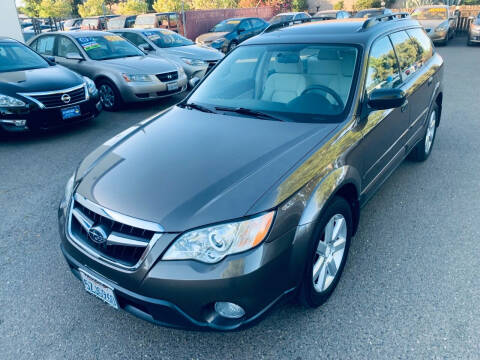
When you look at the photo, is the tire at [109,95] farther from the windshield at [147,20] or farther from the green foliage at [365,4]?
the green foliage at [365,4]

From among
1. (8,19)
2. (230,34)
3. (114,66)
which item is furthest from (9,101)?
(230,34)

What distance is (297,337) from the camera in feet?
7.80

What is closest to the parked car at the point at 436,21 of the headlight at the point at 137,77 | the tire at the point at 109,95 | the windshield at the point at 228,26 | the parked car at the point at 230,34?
the parked car at the point at 230,34

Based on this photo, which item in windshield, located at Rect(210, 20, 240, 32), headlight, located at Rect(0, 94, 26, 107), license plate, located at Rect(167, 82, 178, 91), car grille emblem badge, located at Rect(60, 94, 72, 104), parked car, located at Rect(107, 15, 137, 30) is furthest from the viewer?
parked car, located at Rect(107, 15, 137, 30)

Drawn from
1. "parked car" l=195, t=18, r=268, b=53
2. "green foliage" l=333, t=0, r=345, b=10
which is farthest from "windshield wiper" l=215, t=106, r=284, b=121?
"green foliage" l=333, t=0, r=345, b=10

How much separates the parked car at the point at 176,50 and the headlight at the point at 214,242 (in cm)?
772

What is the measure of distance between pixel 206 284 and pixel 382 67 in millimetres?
2409

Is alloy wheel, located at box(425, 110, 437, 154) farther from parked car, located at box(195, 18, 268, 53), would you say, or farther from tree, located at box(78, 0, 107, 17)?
tree, located at box(78, 0, 107, 17)

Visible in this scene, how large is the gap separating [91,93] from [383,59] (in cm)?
490

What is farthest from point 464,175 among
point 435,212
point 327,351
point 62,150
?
point 62,150

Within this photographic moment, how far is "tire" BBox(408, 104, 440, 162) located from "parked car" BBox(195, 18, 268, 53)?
11609 millimetres

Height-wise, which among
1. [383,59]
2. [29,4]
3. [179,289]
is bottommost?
[179,289]

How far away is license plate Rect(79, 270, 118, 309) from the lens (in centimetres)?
217

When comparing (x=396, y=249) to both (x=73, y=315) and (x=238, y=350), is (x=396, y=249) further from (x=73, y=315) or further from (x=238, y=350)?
(x=73, y=315)
